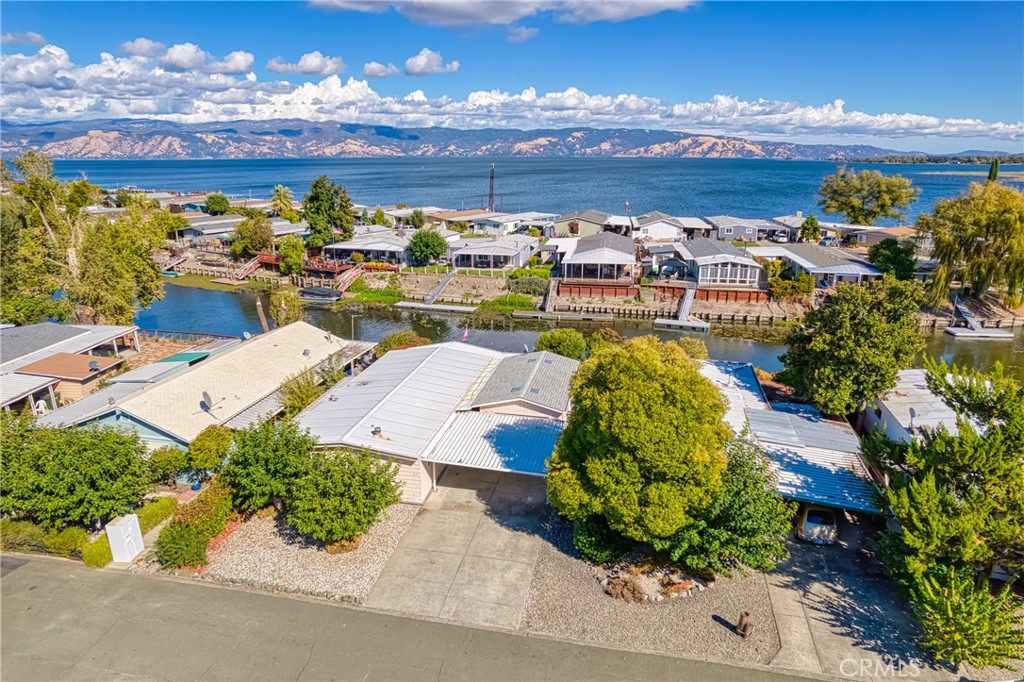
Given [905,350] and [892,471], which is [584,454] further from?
[905,350]

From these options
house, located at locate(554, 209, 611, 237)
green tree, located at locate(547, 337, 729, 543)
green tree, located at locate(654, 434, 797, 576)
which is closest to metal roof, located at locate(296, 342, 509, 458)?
green tree, located at locate(547, 337, 729, 543)

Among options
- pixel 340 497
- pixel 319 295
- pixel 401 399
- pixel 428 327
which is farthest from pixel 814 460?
pixel 319 295

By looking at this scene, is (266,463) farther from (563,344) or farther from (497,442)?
(563,344)

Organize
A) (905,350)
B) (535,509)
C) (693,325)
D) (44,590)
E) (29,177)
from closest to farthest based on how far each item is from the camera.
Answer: (44,590) → (535,509) → (905,350) → (29,177) → (693,325)

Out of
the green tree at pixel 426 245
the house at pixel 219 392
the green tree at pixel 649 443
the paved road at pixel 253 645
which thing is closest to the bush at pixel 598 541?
the green tree at pixel 649 443

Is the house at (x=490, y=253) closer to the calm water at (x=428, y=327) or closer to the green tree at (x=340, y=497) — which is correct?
the calm water at (x=428, y=327)

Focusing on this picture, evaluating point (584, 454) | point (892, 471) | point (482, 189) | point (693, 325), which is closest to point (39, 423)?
point (584, 454)
